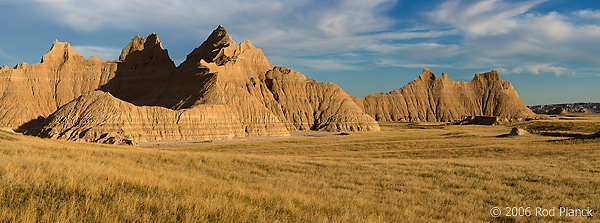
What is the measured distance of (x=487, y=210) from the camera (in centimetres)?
998

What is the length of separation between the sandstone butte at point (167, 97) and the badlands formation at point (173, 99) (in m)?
0.21

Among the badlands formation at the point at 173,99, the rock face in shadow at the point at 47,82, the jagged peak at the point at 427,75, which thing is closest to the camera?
the badlands formation at the point at 173,99

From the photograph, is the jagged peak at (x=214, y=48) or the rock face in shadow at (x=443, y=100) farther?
the rock face in shadow at (x=443, y=100)

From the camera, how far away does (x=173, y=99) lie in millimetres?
98188

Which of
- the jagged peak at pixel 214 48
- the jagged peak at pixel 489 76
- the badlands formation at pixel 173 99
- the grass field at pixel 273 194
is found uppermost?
the jagged peak at pixel 214 48

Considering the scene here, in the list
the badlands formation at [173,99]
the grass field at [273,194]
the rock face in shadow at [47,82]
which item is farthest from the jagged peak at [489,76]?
the grass field at [273,194]

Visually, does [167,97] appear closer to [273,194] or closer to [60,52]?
[60,52]

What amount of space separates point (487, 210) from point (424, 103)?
163717 mm

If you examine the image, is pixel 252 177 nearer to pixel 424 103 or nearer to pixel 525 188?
pixel 525 188

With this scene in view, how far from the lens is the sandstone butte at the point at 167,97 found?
221ft

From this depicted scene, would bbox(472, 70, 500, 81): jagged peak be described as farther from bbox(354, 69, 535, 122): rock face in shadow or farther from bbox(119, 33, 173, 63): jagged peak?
bbox(119, 33, 173, 63): jagged peak

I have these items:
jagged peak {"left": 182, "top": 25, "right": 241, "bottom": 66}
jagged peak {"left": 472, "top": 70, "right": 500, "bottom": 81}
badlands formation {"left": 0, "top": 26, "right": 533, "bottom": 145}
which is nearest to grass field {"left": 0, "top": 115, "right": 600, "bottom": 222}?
badlands formation {"left": 0, "top": 26, "right": 533, "bottom": 145}

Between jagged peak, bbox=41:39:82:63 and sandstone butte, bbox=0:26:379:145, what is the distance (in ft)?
1.14

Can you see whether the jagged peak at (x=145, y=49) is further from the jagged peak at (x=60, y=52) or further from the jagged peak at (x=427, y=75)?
the jagged peak at (x=427, y=75)
